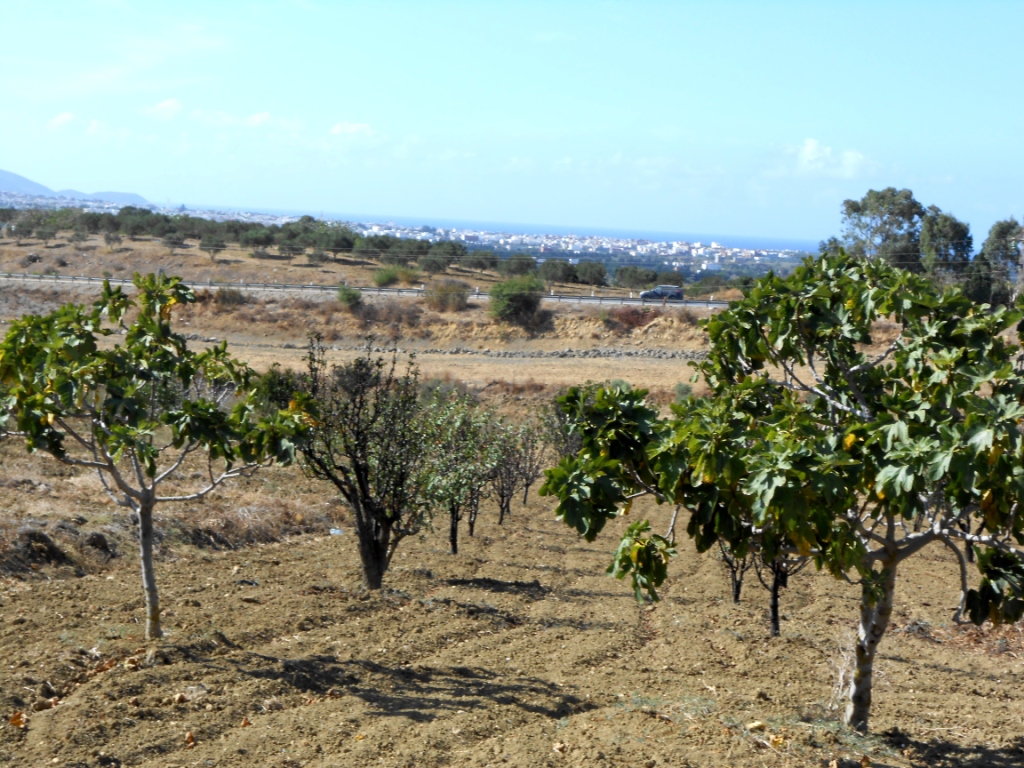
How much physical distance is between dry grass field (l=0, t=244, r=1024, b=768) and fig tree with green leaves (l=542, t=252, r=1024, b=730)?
1.31 metres

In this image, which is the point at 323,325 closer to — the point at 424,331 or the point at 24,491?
the point at 424,331

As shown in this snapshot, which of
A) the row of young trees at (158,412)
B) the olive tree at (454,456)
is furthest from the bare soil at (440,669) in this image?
the olive tree at (454,456)

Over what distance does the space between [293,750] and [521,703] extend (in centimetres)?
199

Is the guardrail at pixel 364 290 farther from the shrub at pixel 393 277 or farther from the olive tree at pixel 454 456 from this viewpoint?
the olive tree at pixel 454 456

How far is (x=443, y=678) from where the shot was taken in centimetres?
774

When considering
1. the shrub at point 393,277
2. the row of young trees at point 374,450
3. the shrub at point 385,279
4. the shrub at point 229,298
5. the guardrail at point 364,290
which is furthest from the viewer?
the shrub at point 393,277

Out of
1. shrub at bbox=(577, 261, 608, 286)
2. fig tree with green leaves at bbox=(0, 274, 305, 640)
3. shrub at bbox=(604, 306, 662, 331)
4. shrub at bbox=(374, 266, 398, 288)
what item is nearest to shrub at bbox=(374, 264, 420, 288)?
shrub at bbox=(374, 266, 398, 288)

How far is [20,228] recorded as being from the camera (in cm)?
8356

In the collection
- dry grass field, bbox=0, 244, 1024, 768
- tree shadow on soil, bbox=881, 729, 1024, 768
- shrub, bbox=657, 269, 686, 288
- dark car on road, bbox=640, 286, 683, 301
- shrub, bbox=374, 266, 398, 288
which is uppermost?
shrub, bbox=657, 269, 686, 288

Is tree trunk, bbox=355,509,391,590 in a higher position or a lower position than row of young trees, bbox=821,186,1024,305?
lower

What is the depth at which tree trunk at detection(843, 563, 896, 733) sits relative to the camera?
20.2 ft

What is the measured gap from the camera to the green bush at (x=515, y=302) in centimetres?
4984

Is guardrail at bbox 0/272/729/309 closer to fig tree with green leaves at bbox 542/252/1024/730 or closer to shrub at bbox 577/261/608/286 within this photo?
shrub at bbox 577/261/608/286

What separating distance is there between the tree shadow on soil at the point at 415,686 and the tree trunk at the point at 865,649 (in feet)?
6.50
